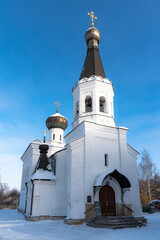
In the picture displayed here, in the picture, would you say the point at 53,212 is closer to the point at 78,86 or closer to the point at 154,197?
the point at 78,86

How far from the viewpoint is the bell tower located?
13.4 m

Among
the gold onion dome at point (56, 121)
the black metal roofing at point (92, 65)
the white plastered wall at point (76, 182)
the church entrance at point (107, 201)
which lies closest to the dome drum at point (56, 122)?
the gold onion dome at point (56, 121)

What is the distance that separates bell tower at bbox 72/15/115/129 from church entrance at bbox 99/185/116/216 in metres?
4.25

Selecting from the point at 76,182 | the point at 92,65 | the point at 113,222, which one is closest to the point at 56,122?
the point at 92,65

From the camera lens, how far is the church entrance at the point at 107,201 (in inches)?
447

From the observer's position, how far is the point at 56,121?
2175cm

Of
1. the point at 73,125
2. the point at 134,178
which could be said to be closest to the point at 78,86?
the point at 73,125

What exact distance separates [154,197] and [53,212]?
16.8 meters

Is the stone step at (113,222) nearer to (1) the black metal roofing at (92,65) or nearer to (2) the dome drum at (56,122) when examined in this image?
(1) the black metal roofing at (92,65)

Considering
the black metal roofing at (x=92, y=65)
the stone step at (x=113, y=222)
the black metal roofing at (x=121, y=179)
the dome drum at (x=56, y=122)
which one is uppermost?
the black metal roofing at (x=92, y=65)

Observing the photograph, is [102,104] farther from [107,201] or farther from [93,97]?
[107,201]

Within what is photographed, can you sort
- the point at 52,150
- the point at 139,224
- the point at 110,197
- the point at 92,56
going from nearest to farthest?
the point at 139,224 → the point at 110,197 → the point at 92,56 → the point at 52,150

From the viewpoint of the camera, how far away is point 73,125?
567 inches

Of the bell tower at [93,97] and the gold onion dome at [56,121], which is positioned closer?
the bell tower at [93,97]
